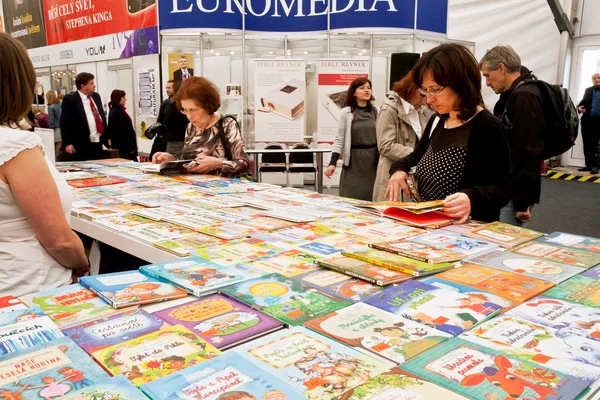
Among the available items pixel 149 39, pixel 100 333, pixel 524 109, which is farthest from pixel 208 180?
pixel 149 39

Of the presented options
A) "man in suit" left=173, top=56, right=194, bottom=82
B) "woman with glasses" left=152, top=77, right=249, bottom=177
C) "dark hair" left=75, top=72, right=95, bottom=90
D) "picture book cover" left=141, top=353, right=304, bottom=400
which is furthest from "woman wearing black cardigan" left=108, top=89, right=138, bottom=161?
"picture book cover" left=141, top=353, right=304, bottom=400

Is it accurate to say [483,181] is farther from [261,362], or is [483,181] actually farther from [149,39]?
[149,39]

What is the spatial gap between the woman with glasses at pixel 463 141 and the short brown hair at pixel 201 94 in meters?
1.68

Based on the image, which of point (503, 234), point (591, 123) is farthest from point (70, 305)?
point (591, 123)

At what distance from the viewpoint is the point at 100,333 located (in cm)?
99

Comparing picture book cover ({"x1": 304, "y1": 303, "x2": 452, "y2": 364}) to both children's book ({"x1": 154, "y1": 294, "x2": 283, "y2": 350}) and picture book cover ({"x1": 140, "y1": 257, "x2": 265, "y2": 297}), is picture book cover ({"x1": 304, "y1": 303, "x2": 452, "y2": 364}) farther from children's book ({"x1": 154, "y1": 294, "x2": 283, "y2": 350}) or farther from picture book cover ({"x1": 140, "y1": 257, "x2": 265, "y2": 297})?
picture book cover ({"x1": 140, "y1": 257, "x2": 265, "y2": 297})

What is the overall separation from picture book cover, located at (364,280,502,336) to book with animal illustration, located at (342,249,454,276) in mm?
103

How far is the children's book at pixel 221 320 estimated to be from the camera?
978 millimetres

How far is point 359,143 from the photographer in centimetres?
423

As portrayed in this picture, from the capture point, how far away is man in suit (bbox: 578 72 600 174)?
30.1 ft

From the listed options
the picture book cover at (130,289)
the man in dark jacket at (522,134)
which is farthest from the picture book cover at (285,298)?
the man in dark jacket at (522,134)

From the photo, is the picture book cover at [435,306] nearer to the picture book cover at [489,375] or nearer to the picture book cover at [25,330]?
the picture book cover at [489,375]

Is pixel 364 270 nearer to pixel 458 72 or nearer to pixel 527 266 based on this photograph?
pixel 527 266

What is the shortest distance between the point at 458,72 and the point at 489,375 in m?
1.47
